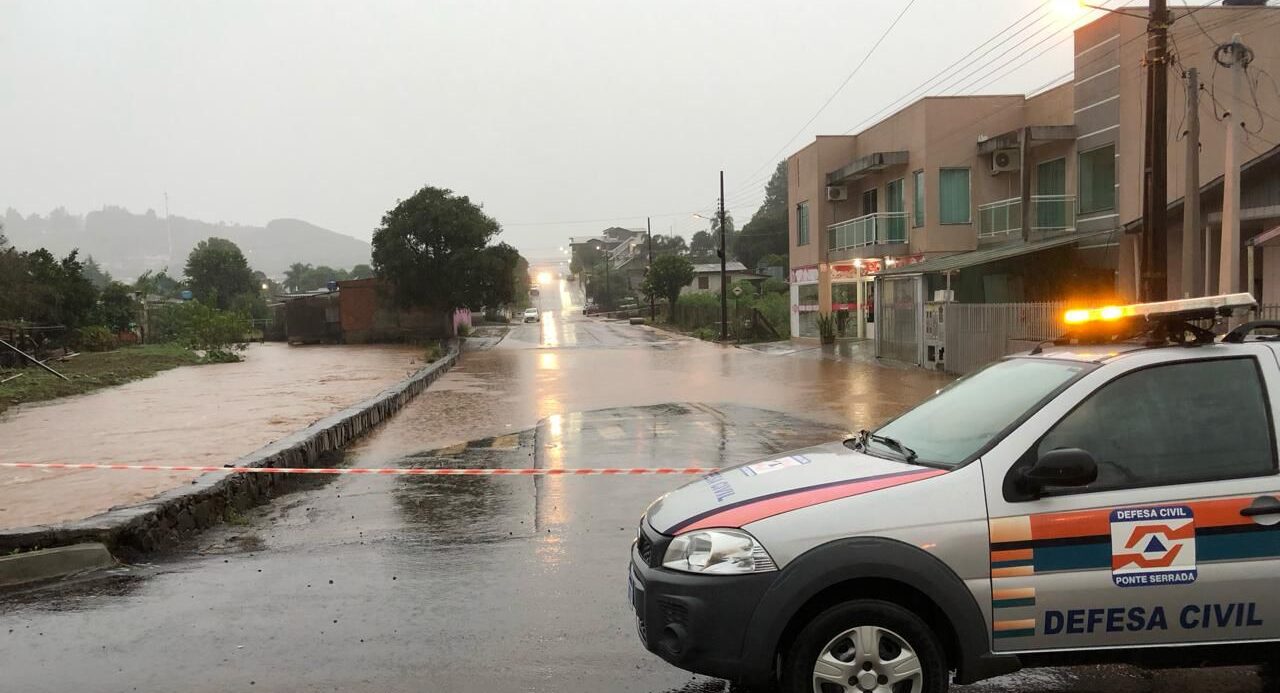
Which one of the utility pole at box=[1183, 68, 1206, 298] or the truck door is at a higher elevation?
the utility pole at box=[1183, 68, 1206, 298]

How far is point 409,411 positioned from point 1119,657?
15.8 metres

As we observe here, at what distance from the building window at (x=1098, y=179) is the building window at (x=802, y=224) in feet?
48.1

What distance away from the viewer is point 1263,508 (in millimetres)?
3408

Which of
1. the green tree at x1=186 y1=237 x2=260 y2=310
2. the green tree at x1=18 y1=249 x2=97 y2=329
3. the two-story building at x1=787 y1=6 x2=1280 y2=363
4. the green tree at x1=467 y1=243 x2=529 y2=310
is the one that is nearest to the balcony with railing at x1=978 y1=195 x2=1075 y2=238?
the two-story building at x1=787 y1=6 x2=1280 y2=363

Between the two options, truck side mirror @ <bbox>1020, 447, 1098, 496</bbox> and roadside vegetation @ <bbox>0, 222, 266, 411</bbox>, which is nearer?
truck side mirror @ <bbox>1020, 447, 1098, 496</bbox>

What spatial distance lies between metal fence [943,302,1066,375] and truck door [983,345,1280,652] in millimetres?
16234

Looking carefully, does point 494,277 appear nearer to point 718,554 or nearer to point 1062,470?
point 718,554

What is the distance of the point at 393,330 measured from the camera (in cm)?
5512

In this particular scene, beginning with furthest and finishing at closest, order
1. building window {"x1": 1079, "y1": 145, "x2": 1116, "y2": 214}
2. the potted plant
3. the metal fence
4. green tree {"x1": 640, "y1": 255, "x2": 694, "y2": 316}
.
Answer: green tree {"x1": 640, "y1": 255, "x2": 694, "y2": 316}, the potted plant, building window {"x1": 1079, "y1": 145, "x2": 1116, "y2": 214}, the metal fence

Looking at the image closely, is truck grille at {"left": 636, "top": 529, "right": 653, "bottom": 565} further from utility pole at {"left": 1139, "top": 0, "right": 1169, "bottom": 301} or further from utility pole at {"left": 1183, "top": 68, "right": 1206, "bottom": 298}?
utility pole at {"left": 1183, "top": 68, "right": 1206, "bottom": 298}

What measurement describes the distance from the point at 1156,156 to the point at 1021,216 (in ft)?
53.0

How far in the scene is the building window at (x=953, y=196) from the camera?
30.6 metres

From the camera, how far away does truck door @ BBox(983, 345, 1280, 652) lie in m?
3.40

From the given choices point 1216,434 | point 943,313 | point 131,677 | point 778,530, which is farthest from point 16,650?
point 943,313
